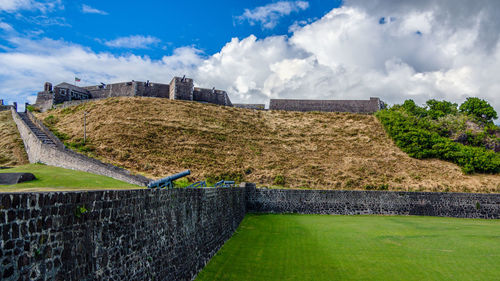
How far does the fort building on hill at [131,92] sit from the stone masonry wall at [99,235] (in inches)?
1918

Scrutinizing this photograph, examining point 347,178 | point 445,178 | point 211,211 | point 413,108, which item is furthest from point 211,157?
point 413,108

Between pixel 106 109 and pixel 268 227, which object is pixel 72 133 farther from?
pixel 268 227

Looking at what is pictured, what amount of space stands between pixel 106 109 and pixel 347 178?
31.7 metres

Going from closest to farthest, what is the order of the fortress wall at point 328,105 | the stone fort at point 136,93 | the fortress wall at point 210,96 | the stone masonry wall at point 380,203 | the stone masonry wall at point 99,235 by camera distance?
the stone masonry wall at point 99,235 < the stone masonry wall at point 380,203 < the stone fort at point 136,93 < the fortress wall at point 210,96 < the fortress wall at point 328,105

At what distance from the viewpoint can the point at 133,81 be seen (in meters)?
56.7

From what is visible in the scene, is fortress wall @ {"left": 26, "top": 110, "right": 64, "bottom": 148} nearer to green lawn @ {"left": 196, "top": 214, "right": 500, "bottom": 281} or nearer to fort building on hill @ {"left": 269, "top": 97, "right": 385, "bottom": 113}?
green lawn @ {"left": 196, "top": 214, "right": 500, "bottom": 281}

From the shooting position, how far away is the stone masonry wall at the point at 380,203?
2625 centimetres

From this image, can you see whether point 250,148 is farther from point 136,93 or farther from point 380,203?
point 136,93

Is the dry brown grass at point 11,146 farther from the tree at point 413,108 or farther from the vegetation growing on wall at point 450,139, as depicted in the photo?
the tree at point 413,108

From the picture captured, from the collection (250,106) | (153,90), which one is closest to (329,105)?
(250,106)

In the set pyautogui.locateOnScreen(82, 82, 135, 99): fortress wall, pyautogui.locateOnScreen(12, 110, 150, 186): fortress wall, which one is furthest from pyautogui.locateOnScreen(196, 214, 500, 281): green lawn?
pyautogui.locateOnScreen(82, 82, 135, 99): fortress wall

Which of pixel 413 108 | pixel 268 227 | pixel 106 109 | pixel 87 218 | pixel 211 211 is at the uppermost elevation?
pixel 413 108

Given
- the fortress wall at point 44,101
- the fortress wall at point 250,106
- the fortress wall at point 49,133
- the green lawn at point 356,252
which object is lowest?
the green lawn at point 356,252

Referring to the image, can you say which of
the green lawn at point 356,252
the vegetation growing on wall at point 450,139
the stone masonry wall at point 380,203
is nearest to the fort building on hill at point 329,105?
the vegetation growing on wall at point 450,139
